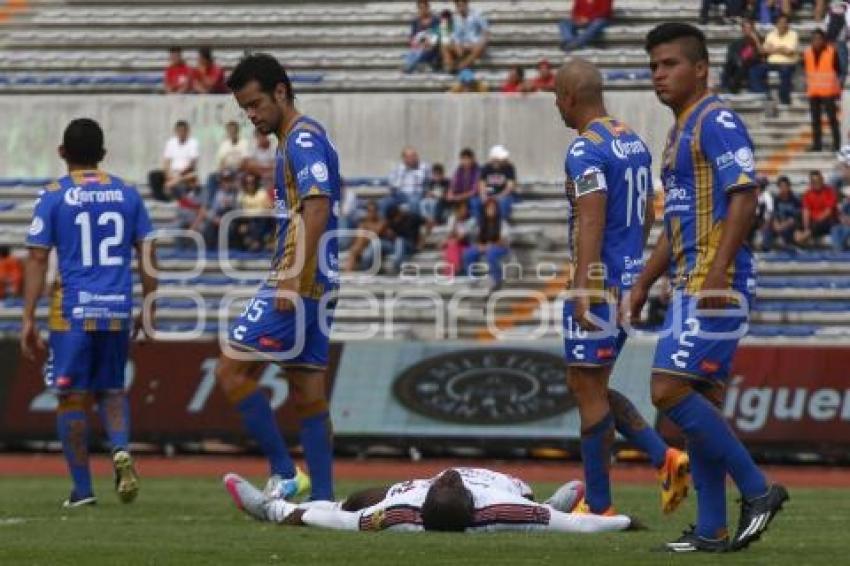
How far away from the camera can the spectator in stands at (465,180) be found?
29797mm

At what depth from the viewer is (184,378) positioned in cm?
2456

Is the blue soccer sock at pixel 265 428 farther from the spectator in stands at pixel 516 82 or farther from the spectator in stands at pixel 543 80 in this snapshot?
the spectator in stands at pixel 516 82

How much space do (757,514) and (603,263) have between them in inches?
91.2

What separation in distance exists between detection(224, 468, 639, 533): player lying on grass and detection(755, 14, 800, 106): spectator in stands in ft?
61.7

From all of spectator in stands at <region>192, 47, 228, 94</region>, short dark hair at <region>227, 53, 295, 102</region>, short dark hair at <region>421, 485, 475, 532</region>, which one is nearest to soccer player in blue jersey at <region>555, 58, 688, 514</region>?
short dark hair at <region>421, 485, 475, 532</region>

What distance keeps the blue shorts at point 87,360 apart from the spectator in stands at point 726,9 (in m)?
18.1

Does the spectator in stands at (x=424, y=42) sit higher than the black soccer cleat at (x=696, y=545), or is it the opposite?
the spectator in stands at (x=424, y=42)

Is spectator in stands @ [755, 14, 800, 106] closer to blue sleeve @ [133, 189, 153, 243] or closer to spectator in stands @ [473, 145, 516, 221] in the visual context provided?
spectator in stands @ [473, 145, 516, 221]

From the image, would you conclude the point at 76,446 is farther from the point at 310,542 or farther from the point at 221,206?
the point at 221,206

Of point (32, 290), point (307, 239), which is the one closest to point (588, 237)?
point (307, 239)

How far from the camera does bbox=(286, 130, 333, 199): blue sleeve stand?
1321 centimetres

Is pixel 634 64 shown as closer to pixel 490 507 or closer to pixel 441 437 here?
pixel 441 437

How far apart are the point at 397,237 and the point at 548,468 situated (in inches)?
303

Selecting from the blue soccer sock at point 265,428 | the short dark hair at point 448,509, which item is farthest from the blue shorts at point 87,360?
the short dark hair at point 448,509
